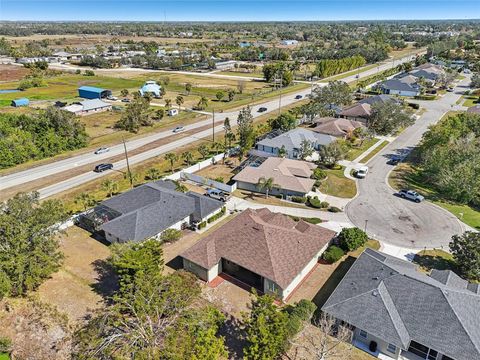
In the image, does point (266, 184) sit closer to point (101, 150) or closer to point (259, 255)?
point (259, 255)

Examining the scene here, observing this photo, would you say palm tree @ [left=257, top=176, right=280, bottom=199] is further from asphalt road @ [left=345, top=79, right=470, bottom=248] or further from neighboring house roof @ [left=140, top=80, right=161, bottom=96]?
neighboring house roof @ [left=140, top=80, right=161, bottom=96]

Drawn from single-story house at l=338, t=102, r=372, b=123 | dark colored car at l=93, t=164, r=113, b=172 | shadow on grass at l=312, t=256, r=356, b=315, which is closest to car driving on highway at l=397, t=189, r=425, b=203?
shadow on grass at l=312, t=256, r=356, b=315

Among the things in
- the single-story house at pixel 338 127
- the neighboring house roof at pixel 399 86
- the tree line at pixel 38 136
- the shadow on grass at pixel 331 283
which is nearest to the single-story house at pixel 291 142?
the single-story house at pixel 338 127

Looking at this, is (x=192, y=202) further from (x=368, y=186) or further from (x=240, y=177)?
(x=368, y=186)

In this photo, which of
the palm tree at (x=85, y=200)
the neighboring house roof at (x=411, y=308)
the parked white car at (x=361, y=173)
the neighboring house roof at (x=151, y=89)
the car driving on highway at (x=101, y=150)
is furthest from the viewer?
the neighboring house roof at (x=151, y=89)

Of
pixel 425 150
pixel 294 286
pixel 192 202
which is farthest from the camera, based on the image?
pixel 425 150

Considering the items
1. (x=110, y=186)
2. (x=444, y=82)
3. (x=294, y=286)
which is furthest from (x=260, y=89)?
(x=294, y=286)

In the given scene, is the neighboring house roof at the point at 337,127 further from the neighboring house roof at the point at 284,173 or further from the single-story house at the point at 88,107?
the single-story house at the point at 88,107
